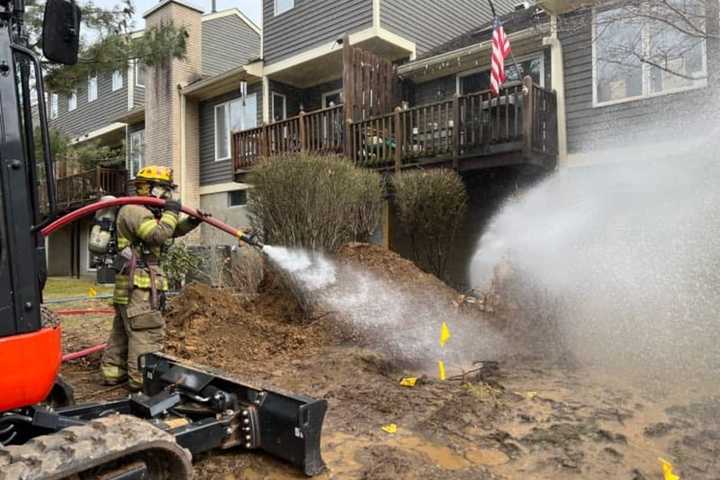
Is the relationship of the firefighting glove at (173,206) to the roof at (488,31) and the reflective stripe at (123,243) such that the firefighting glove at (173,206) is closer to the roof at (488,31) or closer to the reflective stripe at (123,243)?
the reflective stripe at (123,243)

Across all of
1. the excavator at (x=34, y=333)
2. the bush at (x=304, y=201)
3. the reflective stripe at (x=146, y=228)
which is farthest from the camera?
the bush at (x=304, y=201)

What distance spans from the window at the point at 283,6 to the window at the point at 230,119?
97.4 inches

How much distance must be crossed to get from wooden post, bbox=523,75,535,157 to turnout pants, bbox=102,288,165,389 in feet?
23.1

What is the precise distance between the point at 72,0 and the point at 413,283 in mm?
6116

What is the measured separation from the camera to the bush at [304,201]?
25.5 ft

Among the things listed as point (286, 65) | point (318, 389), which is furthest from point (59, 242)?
point (318, 389)

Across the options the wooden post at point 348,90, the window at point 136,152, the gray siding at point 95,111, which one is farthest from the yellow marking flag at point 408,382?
the gray siding at point 95,111

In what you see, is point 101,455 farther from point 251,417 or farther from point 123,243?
point 123,243

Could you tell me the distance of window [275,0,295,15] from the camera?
15508 millimetres

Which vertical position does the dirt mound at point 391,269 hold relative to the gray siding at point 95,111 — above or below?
below

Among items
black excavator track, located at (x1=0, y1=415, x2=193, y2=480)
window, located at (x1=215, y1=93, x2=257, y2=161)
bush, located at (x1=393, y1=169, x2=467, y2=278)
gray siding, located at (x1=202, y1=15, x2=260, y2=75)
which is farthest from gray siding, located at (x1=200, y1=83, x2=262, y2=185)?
black excavator track, located at (x1=0, y1=415, x2=193, y2=480)

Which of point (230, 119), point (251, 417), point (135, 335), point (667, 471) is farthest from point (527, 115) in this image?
point (230, 119)

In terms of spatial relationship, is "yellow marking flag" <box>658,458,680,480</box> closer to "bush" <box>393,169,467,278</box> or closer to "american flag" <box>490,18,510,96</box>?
"bush" <box>393,169,467,278</box>

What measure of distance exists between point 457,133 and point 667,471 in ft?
25.4
